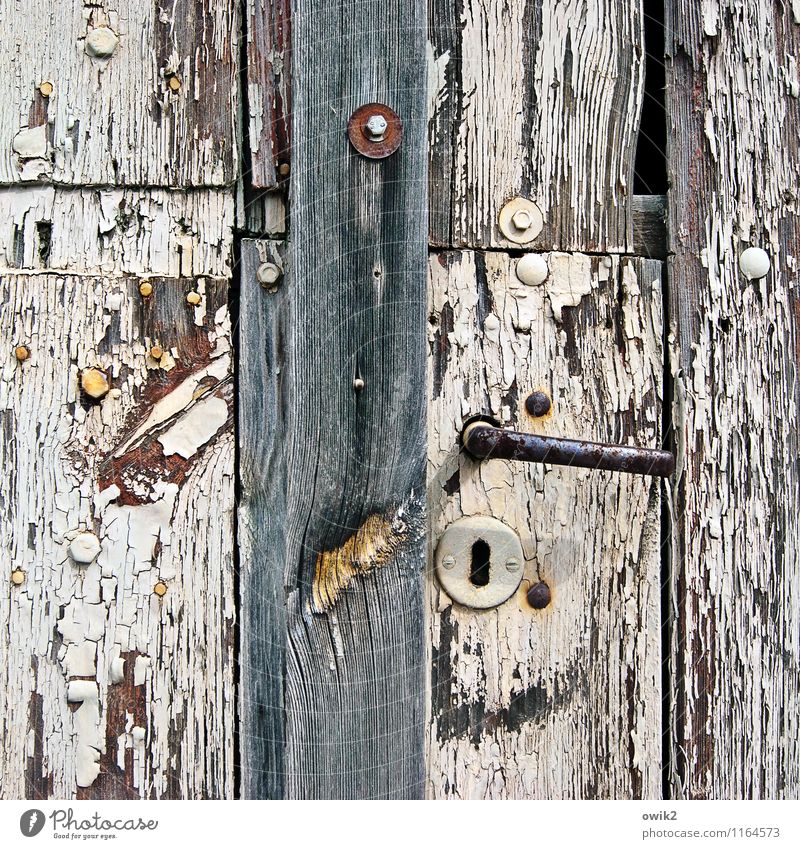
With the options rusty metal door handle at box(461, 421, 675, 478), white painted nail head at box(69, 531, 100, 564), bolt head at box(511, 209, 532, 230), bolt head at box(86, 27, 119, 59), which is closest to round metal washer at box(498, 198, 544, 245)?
bolt head at box(511, 209, 532, 230)

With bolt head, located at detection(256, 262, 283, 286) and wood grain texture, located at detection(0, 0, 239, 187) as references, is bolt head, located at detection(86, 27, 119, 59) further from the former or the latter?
bolt head, located at detection(256, 262, 283, 286)

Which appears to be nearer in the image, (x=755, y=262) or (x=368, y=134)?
(x=368, y=134)

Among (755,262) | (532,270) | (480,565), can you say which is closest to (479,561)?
(480,565)

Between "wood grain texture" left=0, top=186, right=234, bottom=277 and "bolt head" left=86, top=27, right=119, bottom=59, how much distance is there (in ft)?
0.46

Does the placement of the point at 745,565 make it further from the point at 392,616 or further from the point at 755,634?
the point at 392,616

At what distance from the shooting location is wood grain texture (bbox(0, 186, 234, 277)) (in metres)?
0.83

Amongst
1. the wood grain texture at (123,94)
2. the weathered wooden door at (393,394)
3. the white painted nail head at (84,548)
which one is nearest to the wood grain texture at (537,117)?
the weathered wooden door at (393,394)

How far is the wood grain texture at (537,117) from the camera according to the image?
33.3 inches

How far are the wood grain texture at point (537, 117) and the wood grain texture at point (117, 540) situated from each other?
0.98 feet

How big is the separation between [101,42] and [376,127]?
32 cm

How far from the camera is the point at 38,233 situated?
2.72 feet

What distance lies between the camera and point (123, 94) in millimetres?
826

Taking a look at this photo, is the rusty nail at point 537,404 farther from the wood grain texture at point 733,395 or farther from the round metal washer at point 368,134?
the round metal washer at point 368,134

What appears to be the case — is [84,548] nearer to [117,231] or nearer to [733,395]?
[117,231]
